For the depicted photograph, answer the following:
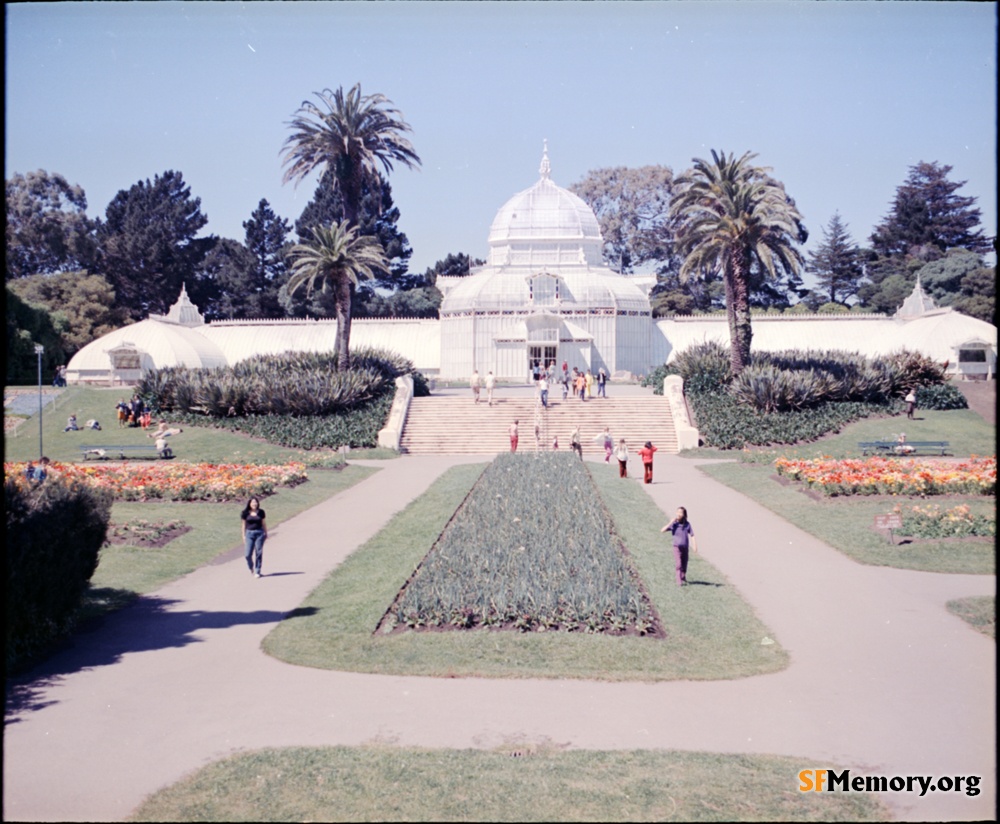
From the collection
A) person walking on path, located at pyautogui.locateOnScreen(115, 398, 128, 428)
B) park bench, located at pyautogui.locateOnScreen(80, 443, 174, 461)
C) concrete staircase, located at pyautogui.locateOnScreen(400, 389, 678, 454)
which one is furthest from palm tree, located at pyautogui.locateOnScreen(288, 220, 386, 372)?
park bench, located at pyautogui.locateOnScreen(80, 443, 174, 461)

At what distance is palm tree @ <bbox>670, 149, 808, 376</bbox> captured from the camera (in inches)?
1532

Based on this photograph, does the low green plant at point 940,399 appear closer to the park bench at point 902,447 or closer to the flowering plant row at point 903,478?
the park bench at point 902,447

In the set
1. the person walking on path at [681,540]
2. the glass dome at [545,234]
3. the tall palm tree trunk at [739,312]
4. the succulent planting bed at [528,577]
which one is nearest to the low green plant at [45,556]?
the succulent planting bed at [528,577]

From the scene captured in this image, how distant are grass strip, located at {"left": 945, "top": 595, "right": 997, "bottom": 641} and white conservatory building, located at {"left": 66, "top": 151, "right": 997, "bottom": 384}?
43344 millimetres

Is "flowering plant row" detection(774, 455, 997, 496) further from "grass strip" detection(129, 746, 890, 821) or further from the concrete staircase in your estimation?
"grass strip" detection(129, 746, 890, 821)

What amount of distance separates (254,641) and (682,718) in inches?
218

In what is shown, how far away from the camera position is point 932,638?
12062 millimetres

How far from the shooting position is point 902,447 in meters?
31.1

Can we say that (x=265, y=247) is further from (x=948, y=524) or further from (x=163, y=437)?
(x=948, y=524)

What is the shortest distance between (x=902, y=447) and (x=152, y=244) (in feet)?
211

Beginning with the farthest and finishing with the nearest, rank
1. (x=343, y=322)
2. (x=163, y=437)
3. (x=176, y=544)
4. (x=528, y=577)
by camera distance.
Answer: (x=343, y=322), (x=163, y=437), (x=176, y=544), (x=528, y=577)

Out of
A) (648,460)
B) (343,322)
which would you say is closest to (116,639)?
(648,460)

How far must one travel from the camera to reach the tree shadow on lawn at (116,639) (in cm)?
1012

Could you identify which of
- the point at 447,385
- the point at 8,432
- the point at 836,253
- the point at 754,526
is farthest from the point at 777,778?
the point at 836,253
